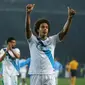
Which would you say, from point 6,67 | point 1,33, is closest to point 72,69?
point 6,67

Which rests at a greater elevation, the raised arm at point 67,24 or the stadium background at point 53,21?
the stadium background at point 53,21

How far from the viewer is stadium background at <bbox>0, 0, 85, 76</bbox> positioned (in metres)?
47.9

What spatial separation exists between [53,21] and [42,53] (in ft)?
134

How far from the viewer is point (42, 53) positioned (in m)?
8.55

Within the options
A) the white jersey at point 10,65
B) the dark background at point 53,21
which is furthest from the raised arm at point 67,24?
the dark background at point 53,21

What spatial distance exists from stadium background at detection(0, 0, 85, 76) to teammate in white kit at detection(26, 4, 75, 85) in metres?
38.2

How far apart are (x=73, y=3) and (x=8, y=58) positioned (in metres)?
37.9

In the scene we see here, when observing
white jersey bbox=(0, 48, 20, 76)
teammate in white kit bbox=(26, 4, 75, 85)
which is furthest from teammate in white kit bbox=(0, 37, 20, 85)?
teammate in white kit bbox=(26, 4, 75, 85)

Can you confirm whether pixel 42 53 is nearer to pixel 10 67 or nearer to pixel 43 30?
pixel 43 30

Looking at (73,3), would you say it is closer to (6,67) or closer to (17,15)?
(17,15)

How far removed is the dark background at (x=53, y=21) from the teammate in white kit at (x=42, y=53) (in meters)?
38.2

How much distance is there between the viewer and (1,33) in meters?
48.1

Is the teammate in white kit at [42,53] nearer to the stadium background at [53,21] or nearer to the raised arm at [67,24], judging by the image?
the raised arm at [67,24]

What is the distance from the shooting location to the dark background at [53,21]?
47938 mm
